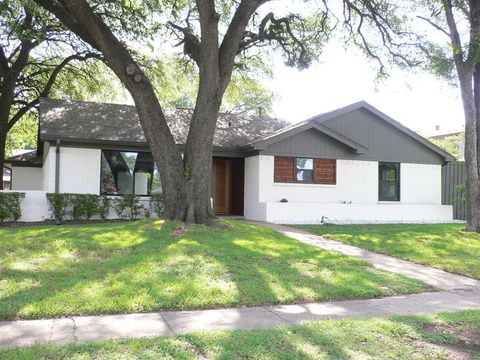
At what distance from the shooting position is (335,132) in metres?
18.6

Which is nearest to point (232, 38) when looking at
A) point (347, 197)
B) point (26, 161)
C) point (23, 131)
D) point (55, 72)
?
point (347, 197)

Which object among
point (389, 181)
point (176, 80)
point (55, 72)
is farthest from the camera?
point (176, 80)

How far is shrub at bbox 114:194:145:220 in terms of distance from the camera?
53.8 feet

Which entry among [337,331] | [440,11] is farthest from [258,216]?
[337,331]

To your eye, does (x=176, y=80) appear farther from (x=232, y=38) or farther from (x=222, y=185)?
(x=232, y=38)

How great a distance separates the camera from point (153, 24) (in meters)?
19.4

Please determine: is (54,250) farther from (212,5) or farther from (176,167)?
(212,5)

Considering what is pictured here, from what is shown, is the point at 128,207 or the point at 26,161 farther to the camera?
the point at 26,161

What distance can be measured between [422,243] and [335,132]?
269 inches

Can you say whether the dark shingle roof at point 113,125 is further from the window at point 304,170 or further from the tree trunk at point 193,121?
the tree trunk at point 193,121

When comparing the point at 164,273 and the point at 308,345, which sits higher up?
the point at 164,273

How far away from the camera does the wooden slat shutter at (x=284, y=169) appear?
60.7 ft

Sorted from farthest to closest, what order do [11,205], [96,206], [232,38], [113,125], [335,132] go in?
[335,132] < [113,125] < [96,206] < [11,205] < [232,38]

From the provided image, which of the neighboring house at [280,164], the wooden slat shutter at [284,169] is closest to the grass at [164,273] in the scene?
the neighboring house at [280,164]
